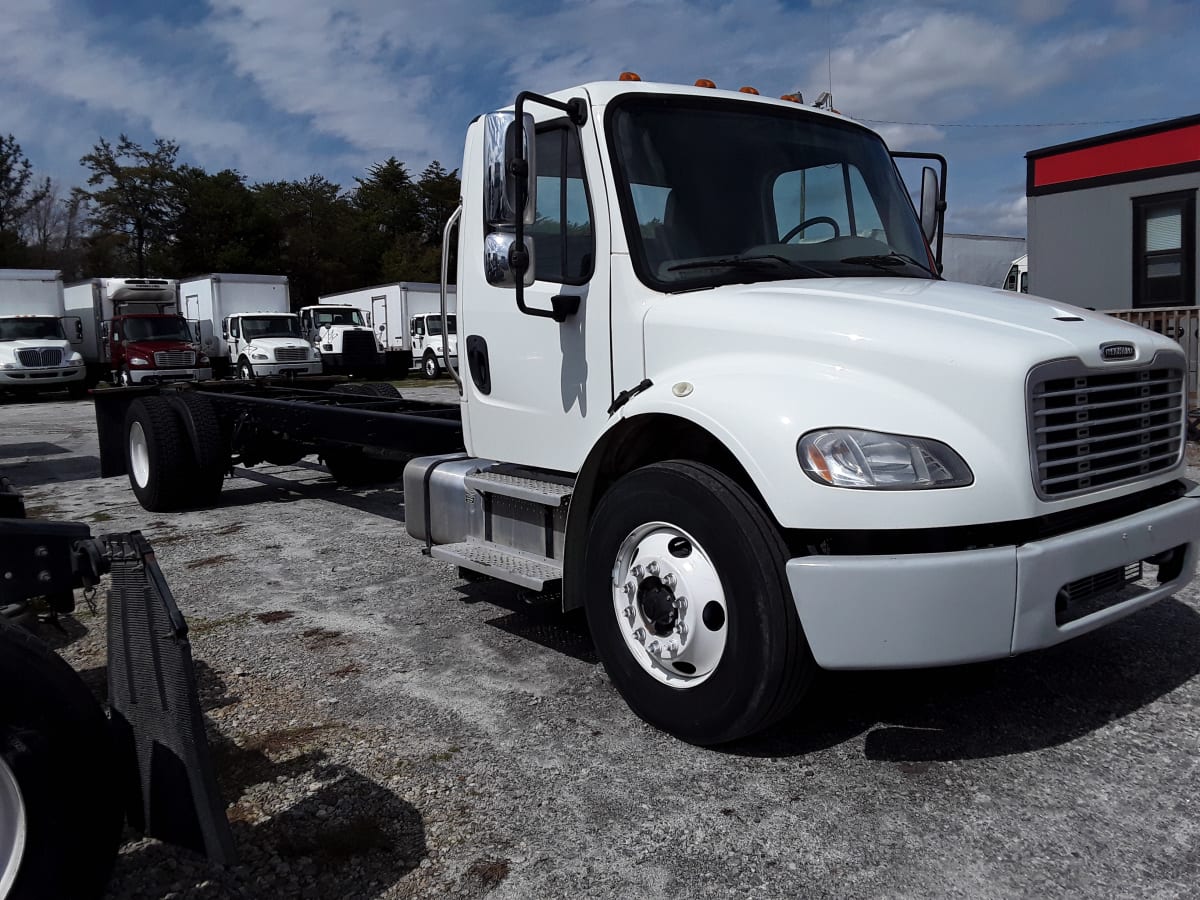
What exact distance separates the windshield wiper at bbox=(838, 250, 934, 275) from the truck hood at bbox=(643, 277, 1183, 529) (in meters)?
0.48

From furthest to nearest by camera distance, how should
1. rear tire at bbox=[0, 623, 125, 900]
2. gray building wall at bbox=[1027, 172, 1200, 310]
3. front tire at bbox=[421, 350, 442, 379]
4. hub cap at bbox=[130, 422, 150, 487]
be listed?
1. front tire at bbox=[421, 350, 442, 379]
2. gray building wall at bbox=[1027, 172, 1200, 310]
3. hub cap at bbox=[130, 422, 150, 487]
4. rear tire at bbox=[0, 623, 125, 900]

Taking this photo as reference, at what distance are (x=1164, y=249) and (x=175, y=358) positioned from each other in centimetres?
2216

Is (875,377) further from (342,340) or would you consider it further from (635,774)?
(342,340)

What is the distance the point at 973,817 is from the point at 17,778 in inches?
102

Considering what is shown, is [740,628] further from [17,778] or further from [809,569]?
[17,778]

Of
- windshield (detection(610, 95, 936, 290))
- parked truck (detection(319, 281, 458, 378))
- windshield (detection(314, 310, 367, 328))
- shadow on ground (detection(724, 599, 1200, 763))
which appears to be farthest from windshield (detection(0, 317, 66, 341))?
shadow on ground (detection(724, 599, 1200, 763))

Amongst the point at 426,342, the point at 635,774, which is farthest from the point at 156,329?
the point at 635,774

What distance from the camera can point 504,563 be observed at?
4320 mm

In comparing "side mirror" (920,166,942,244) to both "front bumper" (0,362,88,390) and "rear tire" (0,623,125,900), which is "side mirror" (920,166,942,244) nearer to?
"rear tire" (0,623,125,900)

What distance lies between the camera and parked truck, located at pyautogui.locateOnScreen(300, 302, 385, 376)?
3088 centimetres

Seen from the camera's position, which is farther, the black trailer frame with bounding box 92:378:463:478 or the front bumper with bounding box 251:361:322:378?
the front bumper with bounding box 251:361:322:378

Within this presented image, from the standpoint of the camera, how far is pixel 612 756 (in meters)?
3.52

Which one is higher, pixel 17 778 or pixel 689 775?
pixel 17 778

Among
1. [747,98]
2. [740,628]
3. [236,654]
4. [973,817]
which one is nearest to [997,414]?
[740,628]
